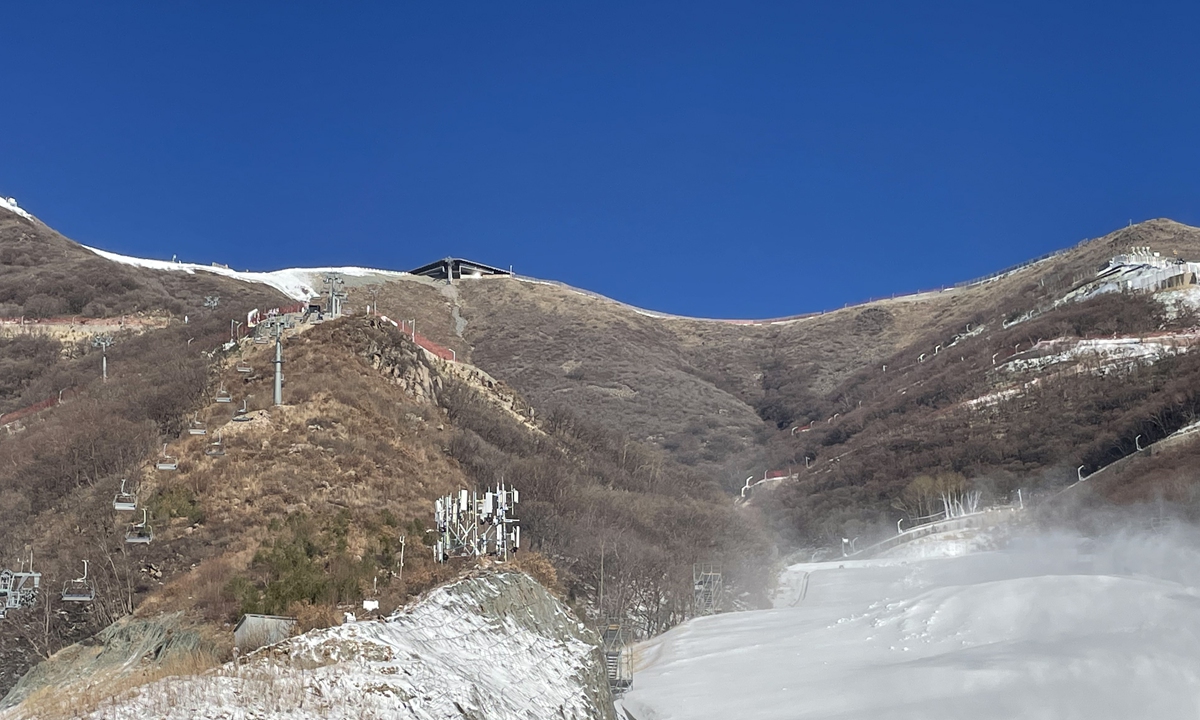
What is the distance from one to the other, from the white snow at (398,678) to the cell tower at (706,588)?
101 ft

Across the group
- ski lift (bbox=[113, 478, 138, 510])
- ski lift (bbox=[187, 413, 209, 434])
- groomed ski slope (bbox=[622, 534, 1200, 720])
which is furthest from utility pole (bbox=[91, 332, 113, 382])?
groomed ski slope (bbox=[622, 534, 1200, 720])

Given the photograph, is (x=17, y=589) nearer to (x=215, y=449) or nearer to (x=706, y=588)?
(x=215, y=449)

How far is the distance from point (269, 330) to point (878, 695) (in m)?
29.7

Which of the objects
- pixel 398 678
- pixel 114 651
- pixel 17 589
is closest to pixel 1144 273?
pixel 114 651

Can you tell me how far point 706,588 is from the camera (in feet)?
171

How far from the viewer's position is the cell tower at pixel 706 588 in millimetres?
51500

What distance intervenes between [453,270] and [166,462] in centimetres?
12771

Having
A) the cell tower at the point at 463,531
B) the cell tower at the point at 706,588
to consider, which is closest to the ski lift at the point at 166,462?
the cell tower at the point at 463,531

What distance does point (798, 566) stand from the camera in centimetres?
6681

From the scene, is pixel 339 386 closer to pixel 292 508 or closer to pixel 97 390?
pixel 292 508

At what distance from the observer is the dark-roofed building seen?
160500mm

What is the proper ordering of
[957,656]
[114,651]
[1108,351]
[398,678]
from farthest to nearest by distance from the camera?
[1108,351] → [957,656] → [114,651] → [398,678]

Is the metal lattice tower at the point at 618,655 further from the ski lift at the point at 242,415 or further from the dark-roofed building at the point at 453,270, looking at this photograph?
the dark-roofed building at the point at 453,270

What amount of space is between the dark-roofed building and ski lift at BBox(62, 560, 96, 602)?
13107 centimetres
